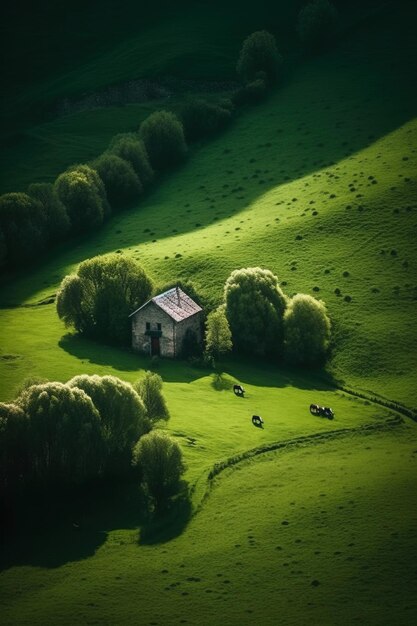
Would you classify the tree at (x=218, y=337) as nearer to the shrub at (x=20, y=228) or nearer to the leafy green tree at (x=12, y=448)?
the leafy green tree at (x=12, y=448)

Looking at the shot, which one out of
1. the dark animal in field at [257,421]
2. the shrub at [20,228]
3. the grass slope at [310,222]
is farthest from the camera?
the shrub at [20,228]

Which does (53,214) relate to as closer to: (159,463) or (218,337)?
(218,337)

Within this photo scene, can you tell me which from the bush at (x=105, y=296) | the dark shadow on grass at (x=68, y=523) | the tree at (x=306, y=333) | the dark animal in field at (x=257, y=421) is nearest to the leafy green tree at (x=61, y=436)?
the dark shadow on grass at (x=68, y=523)

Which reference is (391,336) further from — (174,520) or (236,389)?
(174,520)

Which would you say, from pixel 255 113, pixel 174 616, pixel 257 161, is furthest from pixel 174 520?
pixel 255 113

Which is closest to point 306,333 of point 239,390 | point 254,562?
point 239,390

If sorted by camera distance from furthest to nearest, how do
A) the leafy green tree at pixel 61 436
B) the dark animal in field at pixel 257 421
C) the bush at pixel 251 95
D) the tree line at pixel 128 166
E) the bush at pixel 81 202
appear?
1. the bush at pixel 251 95
2. the bush at pixel 81 202
3. the tree line at pixel 128 166
4. the dark animal in field at pixel 257 421
5. the leafy green tree at pixel 61 436
